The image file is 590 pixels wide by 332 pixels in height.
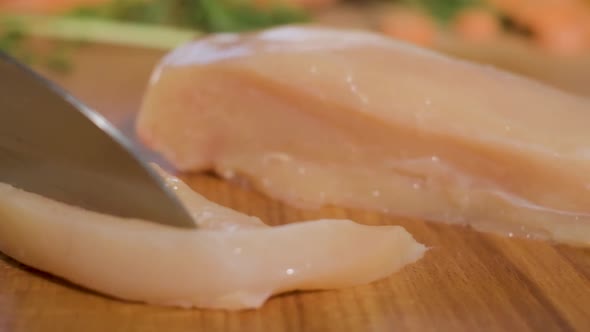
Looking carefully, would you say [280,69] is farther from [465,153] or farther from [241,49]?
Answer: [465,153]

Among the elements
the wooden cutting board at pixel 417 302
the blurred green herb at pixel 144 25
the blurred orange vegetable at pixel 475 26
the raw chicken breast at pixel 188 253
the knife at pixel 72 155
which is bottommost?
the blurred orange vegetable at pixel 475 26

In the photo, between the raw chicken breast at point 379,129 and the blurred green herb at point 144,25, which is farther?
the blurred green herb at point 144,25

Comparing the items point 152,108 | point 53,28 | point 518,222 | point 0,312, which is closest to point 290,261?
point 0,312

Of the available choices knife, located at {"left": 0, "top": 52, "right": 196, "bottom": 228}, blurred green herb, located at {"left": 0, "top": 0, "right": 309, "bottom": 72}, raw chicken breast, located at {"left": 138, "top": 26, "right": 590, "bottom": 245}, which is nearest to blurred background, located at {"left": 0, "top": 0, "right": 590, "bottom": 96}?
blurred green herb, located at {"left": 0, "top": 0, "right": 309, "bottom": 72}

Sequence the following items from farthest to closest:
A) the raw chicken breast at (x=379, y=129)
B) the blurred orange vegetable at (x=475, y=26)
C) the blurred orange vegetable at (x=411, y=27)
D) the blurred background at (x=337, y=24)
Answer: the blurred orange vegetable at (x=475, y=26), the blurred orange vegetable at (x=411, y=27), the blurred background at (x=337, y=24), the raw chicken breast at (x=379, y=129)

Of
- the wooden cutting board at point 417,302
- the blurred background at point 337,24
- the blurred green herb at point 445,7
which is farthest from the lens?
the blurred green herb at point 445,7

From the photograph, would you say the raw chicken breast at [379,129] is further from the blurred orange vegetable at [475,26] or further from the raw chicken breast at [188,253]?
the blurred orange vegetable at [475,26]

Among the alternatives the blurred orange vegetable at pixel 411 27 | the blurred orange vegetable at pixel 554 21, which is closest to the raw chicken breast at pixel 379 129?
the blurred orange vegetable at pixel 411 27

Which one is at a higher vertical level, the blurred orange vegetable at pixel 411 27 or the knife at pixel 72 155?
the knife at pixel 72 155
